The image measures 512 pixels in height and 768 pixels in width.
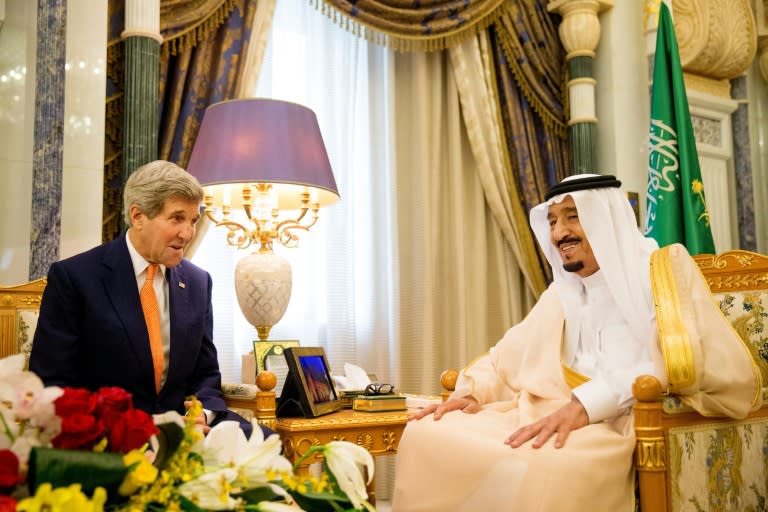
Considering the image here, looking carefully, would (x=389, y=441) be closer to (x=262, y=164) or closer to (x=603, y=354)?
(x=603, y=354)

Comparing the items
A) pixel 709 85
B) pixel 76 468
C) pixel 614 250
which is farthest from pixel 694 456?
pixel 709 85

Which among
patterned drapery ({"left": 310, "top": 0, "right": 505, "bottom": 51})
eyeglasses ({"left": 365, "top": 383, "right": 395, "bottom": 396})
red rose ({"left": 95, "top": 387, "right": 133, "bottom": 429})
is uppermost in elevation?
patterned drapery ({"left": 310, "top": 0, "right": 505, "bottom": 51})

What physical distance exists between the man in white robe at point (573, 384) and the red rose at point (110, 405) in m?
1.42

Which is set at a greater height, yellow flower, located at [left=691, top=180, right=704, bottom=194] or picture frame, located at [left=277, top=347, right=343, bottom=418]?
yellow flower, located at [left=691, top=180, right=704, bottom=194]

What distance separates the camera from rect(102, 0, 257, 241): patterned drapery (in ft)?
11.7

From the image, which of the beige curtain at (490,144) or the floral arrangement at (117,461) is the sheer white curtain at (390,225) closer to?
the beige curtain at (490,144)

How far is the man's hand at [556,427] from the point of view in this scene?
85.7 inches

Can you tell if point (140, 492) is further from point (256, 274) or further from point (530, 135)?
point (530, 135)

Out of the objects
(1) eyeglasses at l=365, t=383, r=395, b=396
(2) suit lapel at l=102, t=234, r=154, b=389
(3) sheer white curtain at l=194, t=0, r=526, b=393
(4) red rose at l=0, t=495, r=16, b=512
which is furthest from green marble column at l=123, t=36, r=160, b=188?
(4) red rose at l=0, t=495, r=16, b=512

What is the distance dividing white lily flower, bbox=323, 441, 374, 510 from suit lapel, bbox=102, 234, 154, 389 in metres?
1.39

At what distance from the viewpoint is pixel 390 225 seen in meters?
4.64

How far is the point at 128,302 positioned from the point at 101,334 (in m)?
0.12

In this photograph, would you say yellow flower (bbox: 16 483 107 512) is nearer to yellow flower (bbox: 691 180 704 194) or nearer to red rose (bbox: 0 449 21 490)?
red rose (bbox: 0 449 21 490)

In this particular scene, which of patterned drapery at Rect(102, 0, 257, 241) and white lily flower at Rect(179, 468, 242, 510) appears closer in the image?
white lily flower at Rect(179, 468, 242, 510)
